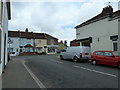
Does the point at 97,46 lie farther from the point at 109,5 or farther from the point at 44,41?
the point at 44,41

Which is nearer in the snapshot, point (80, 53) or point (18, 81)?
point (18, 81)

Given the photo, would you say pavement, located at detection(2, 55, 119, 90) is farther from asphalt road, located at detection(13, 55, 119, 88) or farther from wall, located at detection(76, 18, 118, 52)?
wall, located at detection(76, 18, 118, 52)

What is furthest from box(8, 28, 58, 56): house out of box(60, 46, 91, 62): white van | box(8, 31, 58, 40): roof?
box(60, 46, 91, 62): white van

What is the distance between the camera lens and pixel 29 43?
50.6 metres

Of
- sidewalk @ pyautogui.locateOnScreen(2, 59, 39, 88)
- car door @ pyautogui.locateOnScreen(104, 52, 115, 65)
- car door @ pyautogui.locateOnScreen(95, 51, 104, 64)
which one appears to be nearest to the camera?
sidewalk @ pyautogui.locateOnScreen(2, 59, 39, 88)

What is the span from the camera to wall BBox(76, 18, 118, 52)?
17.9 meters

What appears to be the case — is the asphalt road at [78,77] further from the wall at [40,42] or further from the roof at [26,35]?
the wall at [40,42]

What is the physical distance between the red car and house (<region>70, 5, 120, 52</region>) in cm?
464

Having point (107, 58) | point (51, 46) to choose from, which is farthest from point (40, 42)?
point (107, 58)

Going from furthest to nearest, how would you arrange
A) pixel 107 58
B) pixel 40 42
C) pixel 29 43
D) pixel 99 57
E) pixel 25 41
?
pixel 40 42 → pixel 29 43 → pixel 25 41 → pixel 99 57 → pixel 107 58

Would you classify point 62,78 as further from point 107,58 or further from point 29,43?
point 29,43

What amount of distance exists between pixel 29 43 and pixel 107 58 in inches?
1632

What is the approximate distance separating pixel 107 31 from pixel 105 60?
7193 millimetres

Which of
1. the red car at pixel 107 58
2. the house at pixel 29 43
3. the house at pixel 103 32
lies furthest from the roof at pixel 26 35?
the red car at pixel 107 58
